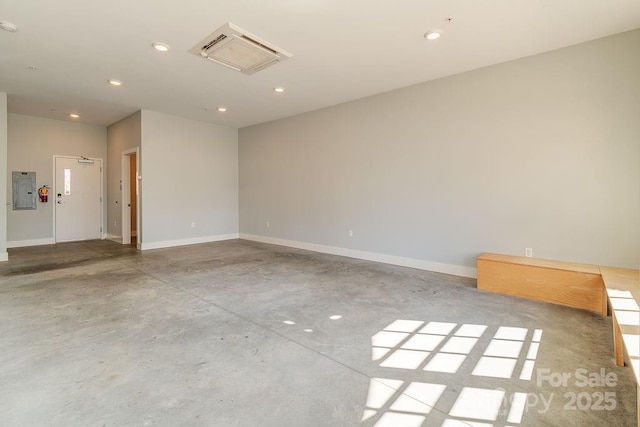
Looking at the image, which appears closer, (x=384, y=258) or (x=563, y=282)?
(x=563, y=282)

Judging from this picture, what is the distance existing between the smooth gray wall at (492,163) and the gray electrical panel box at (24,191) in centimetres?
617

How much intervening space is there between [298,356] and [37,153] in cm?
816

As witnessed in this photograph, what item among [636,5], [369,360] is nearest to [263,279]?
[369,360]

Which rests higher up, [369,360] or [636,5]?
[636,5]

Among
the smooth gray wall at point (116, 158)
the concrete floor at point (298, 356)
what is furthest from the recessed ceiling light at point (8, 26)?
the smooth gray wall at point (116, 158)

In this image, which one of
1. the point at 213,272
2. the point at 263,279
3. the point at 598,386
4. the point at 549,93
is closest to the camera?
the point at 598,386

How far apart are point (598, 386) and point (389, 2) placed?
334 centimetres

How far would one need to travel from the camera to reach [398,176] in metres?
5.02

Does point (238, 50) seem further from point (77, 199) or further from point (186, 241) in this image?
point (77, 199)

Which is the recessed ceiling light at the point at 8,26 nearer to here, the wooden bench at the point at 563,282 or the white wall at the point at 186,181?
the white wall at the point at 186,181

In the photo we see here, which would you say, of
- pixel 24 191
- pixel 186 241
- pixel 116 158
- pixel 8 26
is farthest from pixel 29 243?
pixel 8 26

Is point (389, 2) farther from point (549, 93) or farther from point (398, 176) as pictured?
point (398, 176)

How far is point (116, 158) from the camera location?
7.32 m

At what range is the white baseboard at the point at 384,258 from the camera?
4387mm
